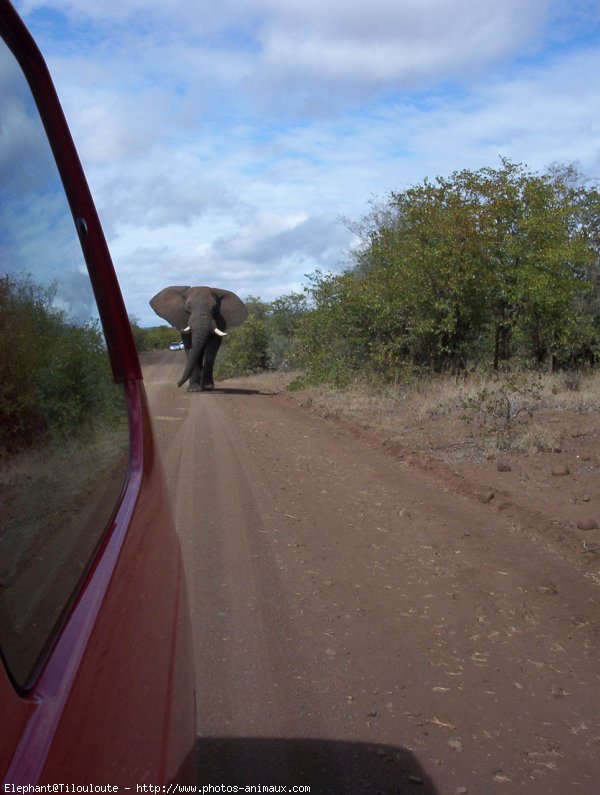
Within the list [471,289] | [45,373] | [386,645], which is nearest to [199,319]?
[471,289]

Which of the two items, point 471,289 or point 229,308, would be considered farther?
point 229,308

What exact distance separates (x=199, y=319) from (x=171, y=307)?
58.1 inches

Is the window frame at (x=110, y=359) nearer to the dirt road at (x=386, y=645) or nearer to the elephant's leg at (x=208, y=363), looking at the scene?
the dirt road at (x=386, y=645)

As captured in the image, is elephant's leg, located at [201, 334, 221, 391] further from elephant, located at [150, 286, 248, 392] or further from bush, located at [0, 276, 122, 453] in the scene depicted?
bush, located at [0, 276, 122, 453]

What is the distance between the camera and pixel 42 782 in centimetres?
112

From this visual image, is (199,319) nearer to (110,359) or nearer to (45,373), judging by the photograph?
(110,359)

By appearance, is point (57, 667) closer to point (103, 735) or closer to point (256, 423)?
point (103, 735)

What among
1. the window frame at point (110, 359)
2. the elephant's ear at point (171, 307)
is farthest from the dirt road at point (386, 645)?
the elephant's ear at point (171, 307)

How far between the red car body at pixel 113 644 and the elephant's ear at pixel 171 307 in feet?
68.7

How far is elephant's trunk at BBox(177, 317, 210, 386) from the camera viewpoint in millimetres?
21547

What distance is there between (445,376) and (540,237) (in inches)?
121

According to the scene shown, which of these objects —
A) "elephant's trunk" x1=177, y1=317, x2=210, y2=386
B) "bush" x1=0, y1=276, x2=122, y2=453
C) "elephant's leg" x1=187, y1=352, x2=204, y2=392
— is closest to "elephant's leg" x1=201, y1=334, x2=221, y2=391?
"elephant's leg" x1=187, y1=352, x2=204, y2=392

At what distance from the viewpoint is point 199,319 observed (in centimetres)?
2200

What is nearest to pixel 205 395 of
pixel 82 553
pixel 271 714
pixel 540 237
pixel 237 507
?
pixel 540 237
